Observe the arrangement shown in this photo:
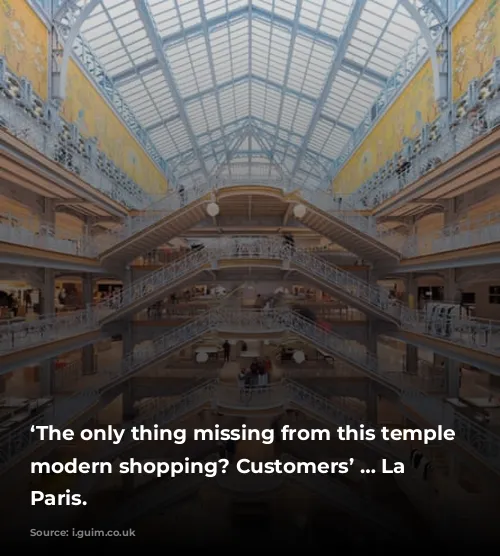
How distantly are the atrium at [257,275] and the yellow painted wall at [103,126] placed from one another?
0.58 feet

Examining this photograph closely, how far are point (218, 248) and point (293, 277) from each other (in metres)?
4.60

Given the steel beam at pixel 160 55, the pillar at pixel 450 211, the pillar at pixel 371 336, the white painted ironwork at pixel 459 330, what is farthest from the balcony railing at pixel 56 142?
the pillar at pixel 450 211

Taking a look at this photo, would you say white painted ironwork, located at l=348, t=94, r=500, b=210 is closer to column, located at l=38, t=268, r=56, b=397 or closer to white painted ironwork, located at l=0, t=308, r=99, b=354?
white painted ironwork, located at l=0, t=308, r=99, b=354

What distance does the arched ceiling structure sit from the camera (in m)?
21.7

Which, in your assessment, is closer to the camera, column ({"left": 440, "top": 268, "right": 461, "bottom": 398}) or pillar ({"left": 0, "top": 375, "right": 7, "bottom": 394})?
column ({"left": 440, "top": 268, "right": 461, "bottom": 398})

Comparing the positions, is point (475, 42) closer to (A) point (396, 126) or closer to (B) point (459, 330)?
(A) point (396, 126)

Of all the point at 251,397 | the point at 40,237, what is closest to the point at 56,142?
the point at 40,237

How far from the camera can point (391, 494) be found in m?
14.9

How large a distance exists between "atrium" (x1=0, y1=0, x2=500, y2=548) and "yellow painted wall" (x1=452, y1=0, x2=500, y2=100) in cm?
12

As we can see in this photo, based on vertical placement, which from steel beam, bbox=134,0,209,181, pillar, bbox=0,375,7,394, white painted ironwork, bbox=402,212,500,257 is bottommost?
pillar, bbox=0,375,7,394

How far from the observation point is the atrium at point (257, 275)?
13.4 m

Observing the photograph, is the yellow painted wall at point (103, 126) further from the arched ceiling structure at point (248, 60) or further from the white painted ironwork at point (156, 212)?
the white painted ironwork at point (156, 212)

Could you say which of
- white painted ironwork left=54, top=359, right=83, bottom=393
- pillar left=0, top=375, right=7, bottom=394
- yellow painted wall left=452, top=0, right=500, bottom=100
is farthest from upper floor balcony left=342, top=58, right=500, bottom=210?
pillar left=0, top=375, right=7, bottom=394

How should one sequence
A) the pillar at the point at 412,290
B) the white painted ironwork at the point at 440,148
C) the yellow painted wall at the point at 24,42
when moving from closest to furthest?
the white painted ironwork at the point at 440,148, the yellow painted wall at the point at 24,42, the pillar at the point at 412,290
